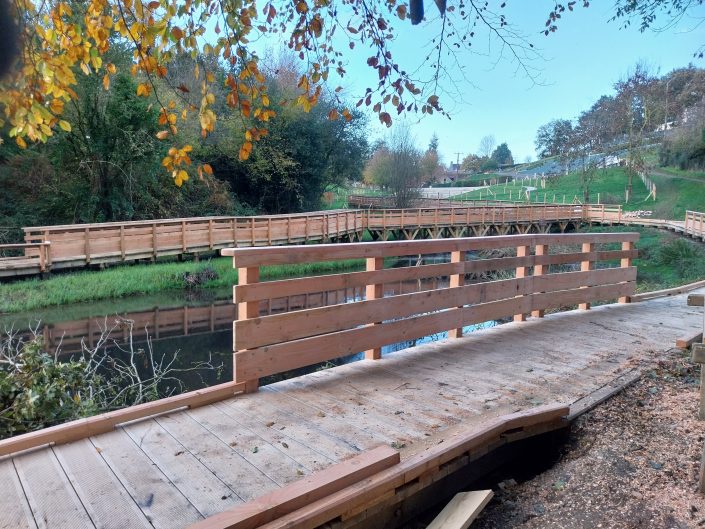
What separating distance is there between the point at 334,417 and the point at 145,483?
118cm

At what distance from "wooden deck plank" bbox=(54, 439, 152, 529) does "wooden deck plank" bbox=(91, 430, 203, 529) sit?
0.03m

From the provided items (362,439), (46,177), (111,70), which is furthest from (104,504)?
(46,177)

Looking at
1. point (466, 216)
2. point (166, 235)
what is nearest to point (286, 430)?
point (166, 235)

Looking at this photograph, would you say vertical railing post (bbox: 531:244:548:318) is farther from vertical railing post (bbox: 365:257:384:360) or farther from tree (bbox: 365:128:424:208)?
tree (bbox: 365:128:424:208)

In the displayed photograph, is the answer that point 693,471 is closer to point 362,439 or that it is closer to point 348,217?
point 362,439

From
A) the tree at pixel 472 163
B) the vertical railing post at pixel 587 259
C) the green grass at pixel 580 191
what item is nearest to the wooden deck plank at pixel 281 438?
the vertical railing post at pixel 587 259

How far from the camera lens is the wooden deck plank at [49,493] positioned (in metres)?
1.98

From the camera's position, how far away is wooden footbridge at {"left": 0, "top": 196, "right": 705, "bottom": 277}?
1458cm

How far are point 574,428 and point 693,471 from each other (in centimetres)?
72

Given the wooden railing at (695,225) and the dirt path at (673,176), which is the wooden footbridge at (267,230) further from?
the dirt path at (673,176)

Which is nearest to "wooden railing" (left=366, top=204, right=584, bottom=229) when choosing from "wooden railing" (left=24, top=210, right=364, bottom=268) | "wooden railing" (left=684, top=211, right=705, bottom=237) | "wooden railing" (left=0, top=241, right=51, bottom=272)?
"wooden railing" (left=24, top=210, right=364, bottom=268)

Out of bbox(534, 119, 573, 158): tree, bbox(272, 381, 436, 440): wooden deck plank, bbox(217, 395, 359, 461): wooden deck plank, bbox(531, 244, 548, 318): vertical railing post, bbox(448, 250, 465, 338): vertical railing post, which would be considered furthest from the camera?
bbox(534, 119, 573, 158): tree

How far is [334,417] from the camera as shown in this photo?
3.13m

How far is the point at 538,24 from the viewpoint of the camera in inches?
194
